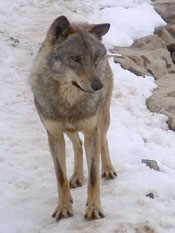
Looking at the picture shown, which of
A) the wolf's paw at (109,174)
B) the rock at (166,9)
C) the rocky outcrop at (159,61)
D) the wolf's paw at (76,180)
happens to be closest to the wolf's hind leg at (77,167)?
the wolf's paw at (76,180)

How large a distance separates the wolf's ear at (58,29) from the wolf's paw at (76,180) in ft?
6.23

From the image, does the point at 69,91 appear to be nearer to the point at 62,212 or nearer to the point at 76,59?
the point at 76,59

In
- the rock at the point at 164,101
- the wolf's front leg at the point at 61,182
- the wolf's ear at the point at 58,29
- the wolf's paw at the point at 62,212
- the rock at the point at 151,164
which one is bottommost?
the rock at the point at 164,101

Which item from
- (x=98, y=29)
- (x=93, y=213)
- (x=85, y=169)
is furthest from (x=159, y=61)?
(x=93, y=213)

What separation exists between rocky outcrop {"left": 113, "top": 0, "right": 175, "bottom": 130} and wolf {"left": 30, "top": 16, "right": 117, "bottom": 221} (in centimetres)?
362

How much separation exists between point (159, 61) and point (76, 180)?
5937 millimetres

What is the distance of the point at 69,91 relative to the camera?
4.96 meters

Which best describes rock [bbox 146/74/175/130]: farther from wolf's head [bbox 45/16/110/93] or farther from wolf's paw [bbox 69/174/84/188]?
wolf's head [bbox 45/16/110/93]

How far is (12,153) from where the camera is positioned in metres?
6.97

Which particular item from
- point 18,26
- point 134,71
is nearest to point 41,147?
point 134,71

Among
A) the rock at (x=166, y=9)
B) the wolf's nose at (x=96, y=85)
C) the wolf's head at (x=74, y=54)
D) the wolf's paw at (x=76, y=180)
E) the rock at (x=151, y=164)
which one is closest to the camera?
the wolf's nose at (x=96, y=85)

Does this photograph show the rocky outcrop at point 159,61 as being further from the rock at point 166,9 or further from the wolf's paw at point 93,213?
the wolf's paw at point 93,213

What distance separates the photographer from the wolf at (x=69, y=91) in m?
4.75

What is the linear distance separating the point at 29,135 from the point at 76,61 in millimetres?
3097
